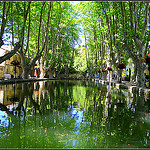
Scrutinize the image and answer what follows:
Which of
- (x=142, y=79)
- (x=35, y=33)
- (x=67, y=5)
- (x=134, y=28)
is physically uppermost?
(x=67, y=5)

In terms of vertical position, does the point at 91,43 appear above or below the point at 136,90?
above

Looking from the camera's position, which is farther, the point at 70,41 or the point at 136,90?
the point at 70,41

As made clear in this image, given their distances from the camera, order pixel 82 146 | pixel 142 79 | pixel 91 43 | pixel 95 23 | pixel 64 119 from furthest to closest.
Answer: pixel 91 43 < pixel 95 23 < pixel 142 79 < pixel 64 119 < pixel 82 146

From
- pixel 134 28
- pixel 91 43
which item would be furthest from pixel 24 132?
pixel 91 43

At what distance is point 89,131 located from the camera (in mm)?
4379

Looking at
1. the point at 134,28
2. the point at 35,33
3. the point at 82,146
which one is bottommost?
the point at 82,146

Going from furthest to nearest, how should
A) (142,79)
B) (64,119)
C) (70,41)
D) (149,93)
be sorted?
(70,41)
(142,79)
(149,93)
(64,119)

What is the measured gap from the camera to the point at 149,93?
11.4m

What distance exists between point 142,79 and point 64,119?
12152 millimetres

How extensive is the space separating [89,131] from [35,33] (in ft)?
107

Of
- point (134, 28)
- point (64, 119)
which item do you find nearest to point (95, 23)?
point (134, 28)

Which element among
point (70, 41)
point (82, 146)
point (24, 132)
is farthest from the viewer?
point (70, 41)

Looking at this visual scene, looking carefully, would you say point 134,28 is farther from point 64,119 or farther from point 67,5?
point 67,5

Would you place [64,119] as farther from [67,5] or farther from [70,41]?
[70,41]
